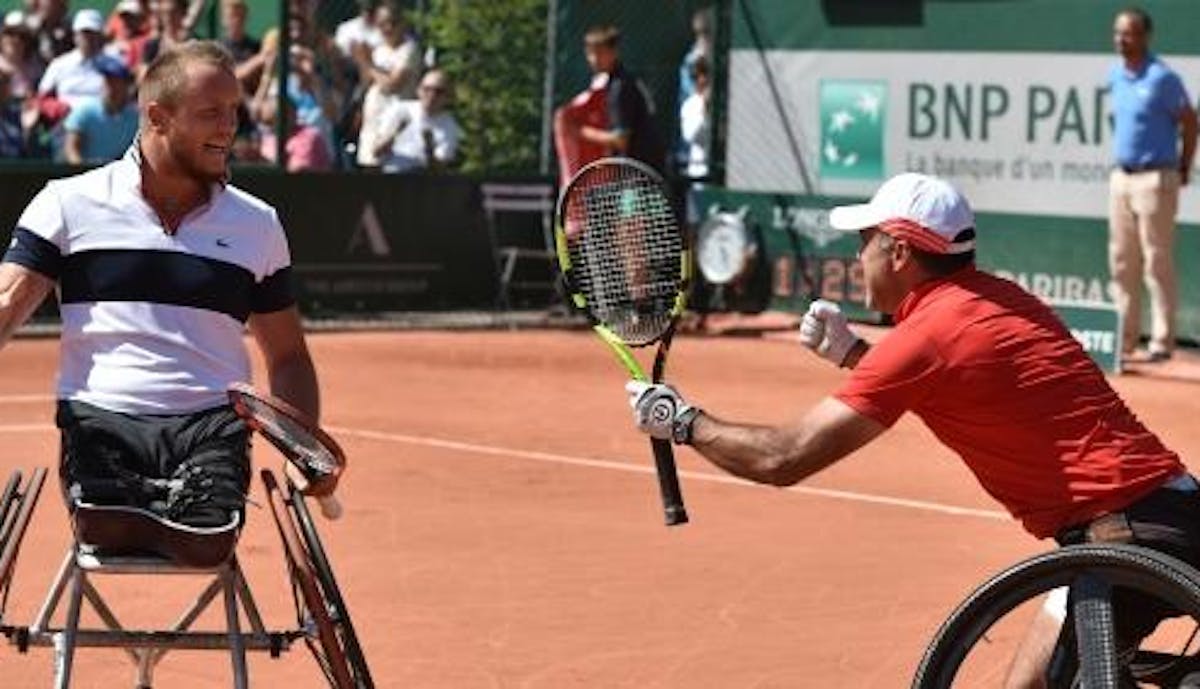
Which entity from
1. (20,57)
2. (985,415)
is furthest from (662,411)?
(20,57)

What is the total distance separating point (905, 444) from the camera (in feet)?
46.8

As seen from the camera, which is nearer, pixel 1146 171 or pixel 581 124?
pixel 1146 171

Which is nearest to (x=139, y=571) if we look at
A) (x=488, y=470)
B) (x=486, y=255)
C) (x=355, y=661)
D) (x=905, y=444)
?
(x=355, y=661)

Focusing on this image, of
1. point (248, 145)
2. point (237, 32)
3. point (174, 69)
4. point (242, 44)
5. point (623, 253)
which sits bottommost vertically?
point (248, 145)

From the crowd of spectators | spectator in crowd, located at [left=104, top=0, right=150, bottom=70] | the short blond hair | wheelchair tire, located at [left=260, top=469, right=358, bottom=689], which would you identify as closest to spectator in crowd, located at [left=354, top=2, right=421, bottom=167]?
the crowd of spectators

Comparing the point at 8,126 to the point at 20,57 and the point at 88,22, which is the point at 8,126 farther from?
the point at 88,22

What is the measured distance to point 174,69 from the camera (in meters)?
6.26

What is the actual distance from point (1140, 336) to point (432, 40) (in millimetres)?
6716

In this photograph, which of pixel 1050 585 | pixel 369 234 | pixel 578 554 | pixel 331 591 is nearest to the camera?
pixel 1050 585

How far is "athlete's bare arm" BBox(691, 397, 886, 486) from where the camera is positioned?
5750 millimetres

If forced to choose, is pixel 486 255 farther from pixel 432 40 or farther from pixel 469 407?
pixel 469 407

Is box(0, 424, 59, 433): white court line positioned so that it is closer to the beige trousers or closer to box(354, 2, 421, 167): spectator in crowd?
box(354, 2, 421, 167): spectator in crowd

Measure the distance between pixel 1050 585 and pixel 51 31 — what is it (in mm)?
15425

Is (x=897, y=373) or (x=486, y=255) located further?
(x=486, y=255)
